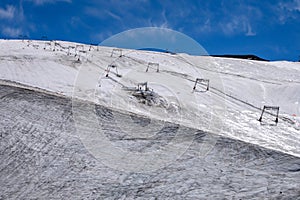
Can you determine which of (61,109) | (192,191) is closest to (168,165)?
(192,191)

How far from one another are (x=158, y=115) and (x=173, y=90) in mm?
3005

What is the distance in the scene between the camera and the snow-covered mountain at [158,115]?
3.07 metres

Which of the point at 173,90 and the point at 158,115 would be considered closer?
the point at 158,115

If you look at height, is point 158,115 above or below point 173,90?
below

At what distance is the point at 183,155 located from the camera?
3.39 metres

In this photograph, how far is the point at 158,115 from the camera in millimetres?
7891

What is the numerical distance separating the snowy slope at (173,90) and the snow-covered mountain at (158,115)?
4 centimetres

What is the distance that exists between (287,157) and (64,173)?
2.22 meters

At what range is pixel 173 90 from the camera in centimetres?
1076

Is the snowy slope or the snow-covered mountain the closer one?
the snow-covered mountain

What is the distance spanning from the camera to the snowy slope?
812cm

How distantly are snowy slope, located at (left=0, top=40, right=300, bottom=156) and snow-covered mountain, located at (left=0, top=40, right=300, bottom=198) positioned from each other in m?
0.04

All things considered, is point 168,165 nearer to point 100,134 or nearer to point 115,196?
point 115,196

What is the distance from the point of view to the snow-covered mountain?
307cm
